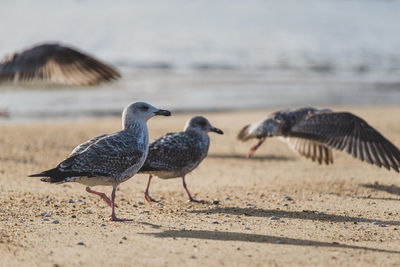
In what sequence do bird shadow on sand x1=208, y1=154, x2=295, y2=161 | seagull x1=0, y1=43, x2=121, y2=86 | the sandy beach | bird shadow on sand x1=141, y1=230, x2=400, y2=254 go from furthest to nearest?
bird shadow on sand x1=208, y1=154, x2=295, y2=161 → seagull x1=0, y1=43, x2=121, y2=86 → bird shadow on sand x1=141, y1=230, x2=400, y2=254 → the sandy beach

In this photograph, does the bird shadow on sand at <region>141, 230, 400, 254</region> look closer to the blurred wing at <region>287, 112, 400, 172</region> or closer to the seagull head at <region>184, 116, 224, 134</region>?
the seagull head at <region>184, 116, 224, 134</region>

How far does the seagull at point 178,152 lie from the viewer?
7501mm

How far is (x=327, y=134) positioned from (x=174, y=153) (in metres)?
2.53

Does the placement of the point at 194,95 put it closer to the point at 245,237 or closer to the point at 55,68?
the point at 55,68

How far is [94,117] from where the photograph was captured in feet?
56.3

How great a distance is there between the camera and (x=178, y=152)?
25.2ft

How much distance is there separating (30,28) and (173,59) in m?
16.6

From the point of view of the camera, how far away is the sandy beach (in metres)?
5.05

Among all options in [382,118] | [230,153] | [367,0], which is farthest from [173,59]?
[367,0]

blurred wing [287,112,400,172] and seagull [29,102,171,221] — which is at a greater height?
blurred wing [287,112,400,172]

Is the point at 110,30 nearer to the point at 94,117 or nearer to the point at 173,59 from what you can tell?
the point at 173,59

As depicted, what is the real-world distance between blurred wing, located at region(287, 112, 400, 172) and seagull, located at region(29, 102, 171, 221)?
3.04m

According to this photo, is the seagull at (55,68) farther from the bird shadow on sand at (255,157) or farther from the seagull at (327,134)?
the bird shadow on sand at (255,157)

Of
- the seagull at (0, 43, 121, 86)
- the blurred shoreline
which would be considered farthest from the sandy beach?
the blurred shoreline
